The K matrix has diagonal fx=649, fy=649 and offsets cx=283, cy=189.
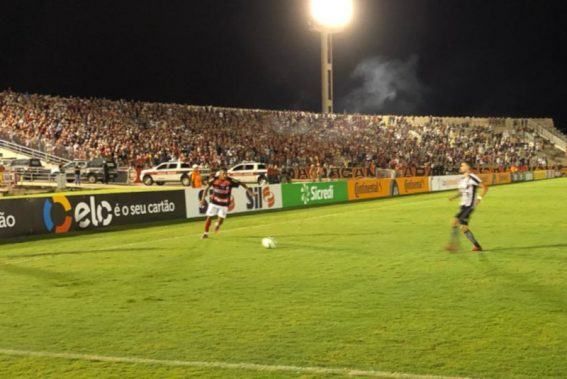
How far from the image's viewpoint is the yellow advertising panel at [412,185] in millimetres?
42094

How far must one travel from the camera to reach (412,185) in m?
43.5

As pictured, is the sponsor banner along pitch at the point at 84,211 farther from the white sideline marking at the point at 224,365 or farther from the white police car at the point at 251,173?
the white police car at the point at 251,173

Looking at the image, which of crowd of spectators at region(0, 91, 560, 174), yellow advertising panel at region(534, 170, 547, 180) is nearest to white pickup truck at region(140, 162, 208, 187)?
crowd of spectators at region(0, 91, 560, 174)

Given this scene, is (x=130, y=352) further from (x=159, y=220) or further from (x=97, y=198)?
(x=159, y=220)

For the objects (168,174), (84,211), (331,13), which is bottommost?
(84,211)

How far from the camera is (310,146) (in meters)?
→ 54.0

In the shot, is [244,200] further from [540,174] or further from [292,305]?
[540,174]

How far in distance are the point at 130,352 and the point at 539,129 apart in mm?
86177

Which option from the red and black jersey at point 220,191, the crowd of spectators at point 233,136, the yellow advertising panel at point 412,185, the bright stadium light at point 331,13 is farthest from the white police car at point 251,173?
the bright stadium light at point 331,13

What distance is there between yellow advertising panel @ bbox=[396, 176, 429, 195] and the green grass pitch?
24.8 meters

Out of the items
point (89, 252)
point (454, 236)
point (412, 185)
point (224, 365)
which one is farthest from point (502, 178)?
point (224, 365)

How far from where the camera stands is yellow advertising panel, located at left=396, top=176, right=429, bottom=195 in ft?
138

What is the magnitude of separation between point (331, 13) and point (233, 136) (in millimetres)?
17510

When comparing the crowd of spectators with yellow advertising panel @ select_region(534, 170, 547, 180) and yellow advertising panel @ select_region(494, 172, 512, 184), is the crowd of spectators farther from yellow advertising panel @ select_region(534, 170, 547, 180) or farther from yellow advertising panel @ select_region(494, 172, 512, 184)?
yellow advertising panel @ select_region(494, 172, 512, 184)
